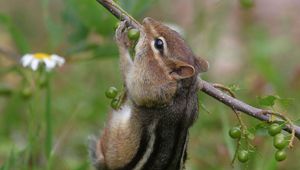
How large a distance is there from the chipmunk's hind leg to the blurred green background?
96mm

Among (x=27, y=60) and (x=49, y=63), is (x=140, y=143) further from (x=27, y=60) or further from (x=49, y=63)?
(x=27, y=60)

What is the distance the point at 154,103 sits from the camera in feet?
14.8

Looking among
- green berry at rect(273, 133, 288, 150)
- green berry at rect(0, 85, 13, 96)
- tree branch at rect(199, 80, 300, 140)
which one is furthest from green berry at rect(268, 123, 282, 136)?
green berry at rect(0, 85, 13, 96)

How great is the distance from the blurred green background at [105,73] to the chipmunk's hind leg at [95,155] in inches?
3.8

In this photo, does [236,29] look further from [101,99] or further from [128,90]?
[128,90]

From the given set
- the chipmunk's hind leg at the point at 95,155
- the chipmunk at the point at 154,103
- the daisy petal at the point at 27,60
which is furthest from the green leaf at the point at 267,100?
the daisy petal at the point at 27,60

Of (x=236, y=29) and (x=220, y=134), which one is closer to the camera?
(x=220, y=134)

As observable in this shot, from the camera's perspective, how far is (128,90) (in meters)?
4.59

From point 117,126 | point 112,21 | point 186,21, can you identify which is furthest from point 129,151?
point 186,21

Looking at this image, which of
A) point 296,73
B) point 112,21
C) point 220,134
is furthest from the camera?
point 296,73

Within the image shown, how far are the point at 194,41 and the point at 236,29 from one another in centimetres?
182

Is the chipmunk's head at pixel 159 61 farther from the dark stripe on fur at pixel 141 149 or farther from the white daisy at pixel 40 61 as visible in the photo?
the white daisy at pixel 40 61

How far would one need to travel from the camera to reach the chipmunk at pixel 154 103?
443 cm

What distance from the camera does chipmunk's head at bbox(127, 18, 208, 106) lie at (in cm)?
451
